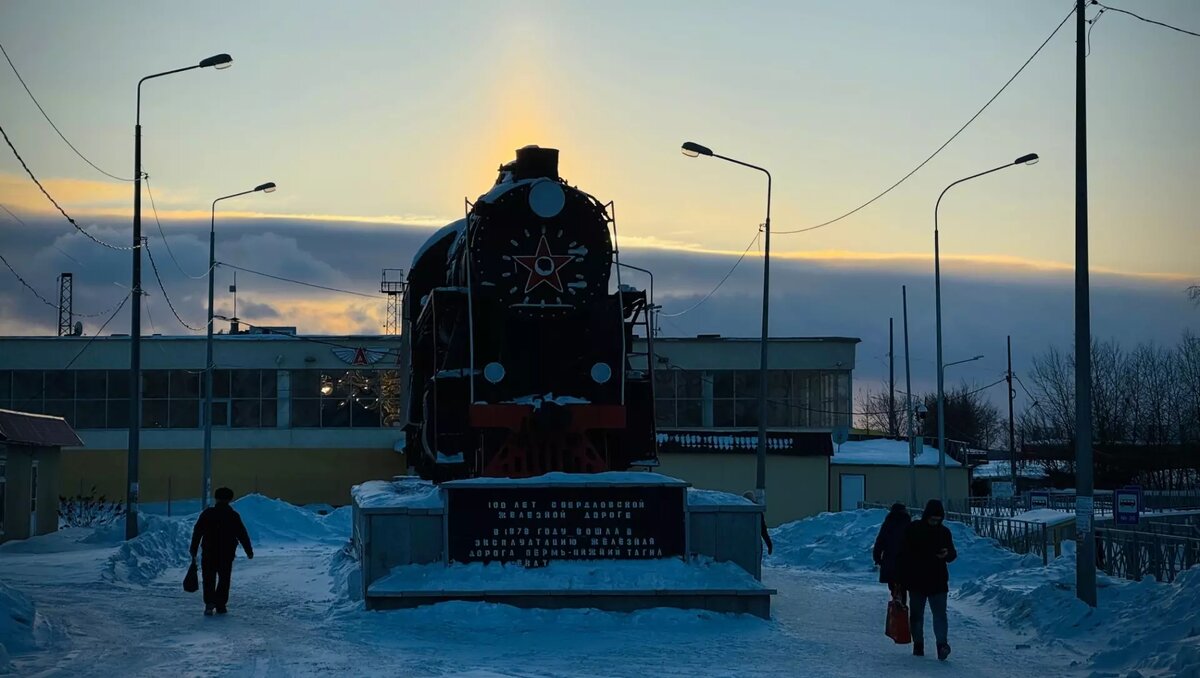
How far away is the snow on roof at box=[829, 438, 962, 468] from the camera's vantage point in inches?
2105

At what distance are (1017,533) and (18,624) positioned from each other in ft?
75.7

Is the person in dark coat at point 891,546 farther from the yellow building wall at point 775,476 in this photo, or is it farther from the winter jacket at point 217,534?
the yellow building wall at point 775,476

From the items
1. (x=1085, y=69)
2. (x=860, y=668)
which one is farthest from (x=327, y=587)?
(x=1085, y=69)

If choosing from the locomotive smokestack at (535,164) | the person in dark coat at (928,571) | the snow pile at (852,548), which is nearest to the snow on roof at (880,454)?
→ the snow pile at (852,548)

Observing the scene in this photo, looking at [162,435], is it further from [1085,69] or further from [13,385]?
[1085,69]

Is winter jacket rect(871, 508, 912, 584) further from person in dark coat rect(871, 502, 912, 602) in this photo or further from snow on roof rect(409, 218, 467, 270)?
snow on roof rect(409, 218, 467, 270)

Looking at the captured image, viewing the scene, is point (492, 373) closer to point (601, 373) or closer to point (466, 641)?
point (601, 373)

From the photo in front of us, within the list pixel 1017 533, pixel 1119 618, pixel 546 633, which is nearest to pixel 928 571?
pixel 1119 618

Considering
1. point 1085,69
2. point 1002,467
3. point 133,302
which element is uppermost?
point 1085,69

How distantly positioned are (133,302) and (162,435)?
100 feet

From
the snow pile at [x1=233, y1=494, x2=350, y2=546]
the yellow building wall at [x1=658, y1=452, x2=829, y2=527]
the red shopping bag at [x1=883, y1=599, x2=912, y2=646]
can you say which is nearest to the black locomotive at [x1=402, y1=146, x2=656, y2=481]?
the red shopping bag at [x1=883, y1=599, x2=912, y2=646]

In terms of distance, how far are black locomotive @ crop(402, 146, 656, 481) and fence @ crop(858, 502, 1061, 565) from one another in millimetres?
10431

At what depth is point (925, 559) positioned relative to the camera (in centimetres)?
1475

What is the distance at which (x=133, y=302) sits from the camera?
2869 centimetres
